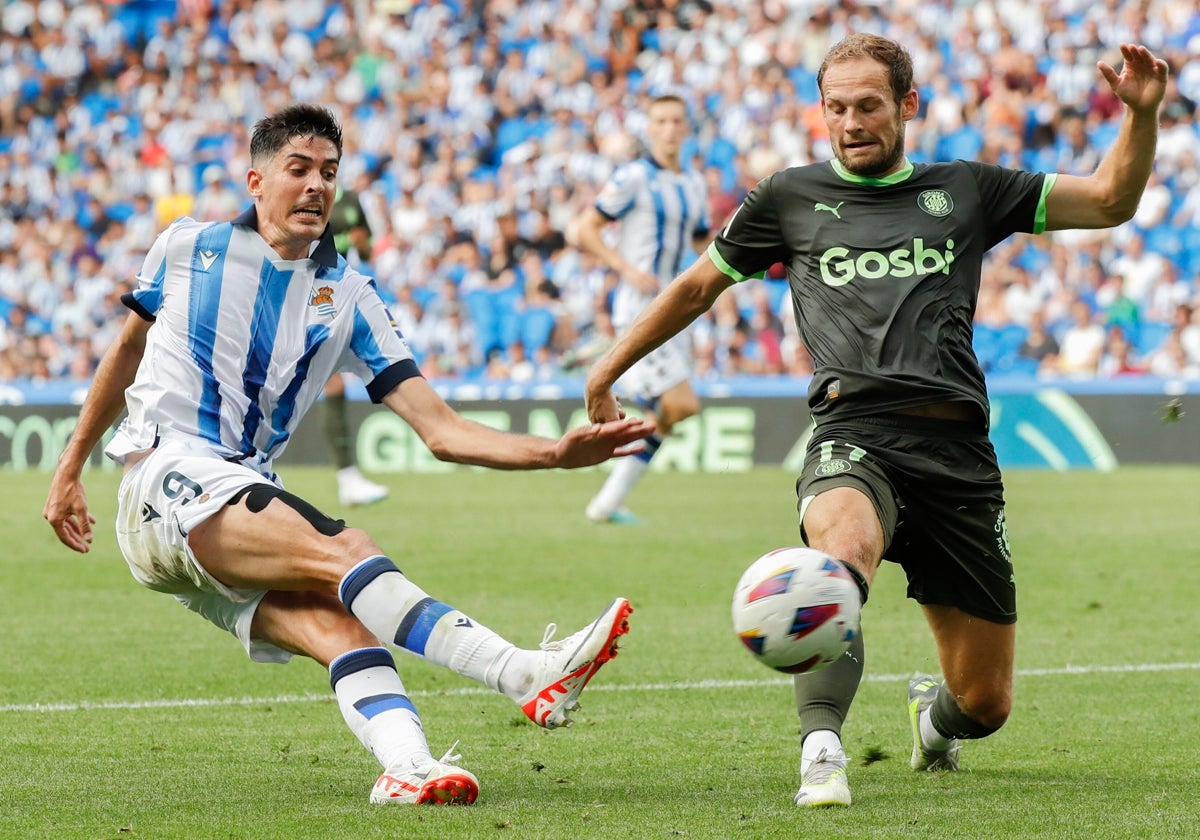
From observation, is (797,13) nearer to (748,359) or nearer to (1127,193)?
(748,359)

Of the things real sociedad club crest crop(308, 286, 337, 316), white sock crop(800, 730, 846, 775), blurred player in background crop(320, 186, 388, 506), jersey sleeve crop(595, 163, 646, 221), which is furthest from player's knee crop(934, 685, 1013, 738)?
blurred player in background crop(320, 186, 388, 506)

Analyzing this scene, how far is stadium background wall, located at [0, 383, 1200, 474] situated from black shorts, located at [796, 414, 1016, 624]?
1307 centimetres

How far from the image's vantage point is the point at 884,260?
16.2 ft

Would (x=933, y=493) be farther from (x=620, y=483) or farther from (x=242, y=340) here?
(x=620, y=483)

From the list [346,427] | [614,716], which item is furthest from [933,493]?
[346,427]

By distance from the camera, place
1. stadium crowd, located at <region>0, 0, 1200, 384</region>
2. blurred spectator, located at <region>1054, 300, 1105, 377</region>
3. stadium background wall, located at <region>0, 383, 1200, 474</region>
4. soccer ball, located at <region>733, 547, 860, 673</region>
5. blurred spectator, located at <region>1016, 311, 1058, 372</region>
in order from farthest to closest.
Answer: stadium crowd, located at <region>0, 0, 1200, 384</region> → blurred spectator, located at <region>1016, 311, 1058, 372</region> → blurred spectator, located at <region>1054, 300, 1105, 377</region> → stadium background wall, located at <region>0, 383, 1200, 474</region> → soccer ball, located at <region>733, 547, 860, 673</region>

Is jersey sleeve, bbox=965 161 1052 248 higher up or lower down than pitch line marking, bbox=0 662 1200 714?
higher up

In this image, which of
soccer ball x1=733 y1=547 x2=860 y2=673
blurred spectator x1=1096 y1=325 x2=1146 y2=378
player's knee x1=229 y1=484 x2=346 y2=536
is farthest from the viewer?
blurred spectator x1=1096 y1=325 x2=1146 y2=378

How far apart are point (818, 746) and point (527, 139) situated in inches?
825

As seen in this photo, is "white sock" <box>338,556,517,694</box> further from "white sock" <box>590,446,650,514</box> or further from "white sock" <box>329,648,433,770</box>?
"white sock" <box>590,446,650,514</box>

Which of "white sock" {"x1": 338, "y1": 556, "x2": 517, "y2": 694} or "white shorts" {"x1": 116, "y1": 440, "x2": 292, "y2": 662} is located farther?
"white shorts" {"x1": 116, "y1": 440, "x2": 292, "y2": 662}

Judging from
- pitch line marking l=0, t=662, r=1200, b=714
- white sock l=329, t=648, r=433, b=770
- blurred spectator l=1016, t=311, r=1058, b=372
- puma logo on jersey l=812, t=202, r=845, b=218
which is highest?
puma logo on jersey l=812, t=202, r=845, b=218

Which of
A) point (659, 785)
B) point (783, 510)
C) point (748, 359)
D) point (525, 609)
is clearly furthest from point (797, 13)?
point (659, 785)

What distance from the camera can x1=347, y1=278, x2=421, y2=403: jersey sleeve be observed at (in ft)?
17.4
